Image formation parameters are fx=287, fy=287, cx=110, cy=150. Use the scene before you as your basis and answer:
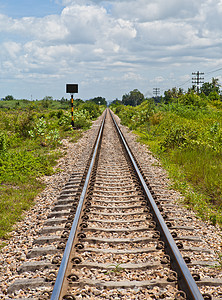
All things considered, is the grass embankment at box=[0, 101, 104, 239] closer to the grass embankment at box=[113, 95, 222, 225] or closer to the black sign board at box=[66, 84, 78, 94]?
the grass embankment at box=[113, 95, 222, 225]

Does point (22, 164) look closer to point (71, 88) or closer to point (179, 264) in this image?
point (179, 264)

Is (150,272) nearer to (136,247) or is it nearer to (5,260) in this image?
(136,247)

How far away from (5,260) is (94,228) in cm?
129

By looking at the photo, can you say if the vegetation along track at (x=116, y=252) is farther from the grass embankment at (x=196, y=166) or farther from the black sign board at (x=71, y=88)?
the black sign board at (x=71, y=88)

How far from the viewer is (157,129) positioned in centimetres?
1666

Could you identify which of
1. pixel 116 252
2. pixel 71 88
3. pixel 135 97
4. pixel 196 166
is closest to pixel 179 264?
pixel 116 252

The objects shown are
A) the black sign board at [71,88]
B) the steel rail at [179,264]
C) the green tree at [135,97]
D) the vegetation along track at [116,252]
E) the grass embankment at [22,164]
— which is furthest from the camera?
the green tree at [135,97]

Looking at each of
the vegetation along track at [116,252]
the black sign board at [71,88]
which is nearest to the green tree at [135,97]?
the black sign board at [71,88]

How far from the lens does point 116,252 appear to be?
373 centimetres

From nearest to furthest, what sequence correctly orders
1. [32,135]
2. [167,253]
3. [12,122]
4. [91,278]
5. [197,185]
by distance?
[91,278] < [167,253] < [197,185] < [32,135] < [12,122]

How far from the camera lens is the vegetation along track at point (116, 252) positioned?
301cm

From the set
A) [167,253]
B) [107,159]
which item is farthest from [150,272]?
[107,159]

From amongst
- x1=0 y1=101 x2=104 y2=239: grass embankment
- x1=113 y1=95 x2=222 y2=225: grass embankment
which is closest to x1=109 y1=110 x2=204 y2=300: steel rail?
x1=113 y1=95 x2=222 y2=225: grass embankment

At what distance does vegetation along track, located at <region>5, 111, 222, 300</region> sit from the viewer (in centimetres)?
301
